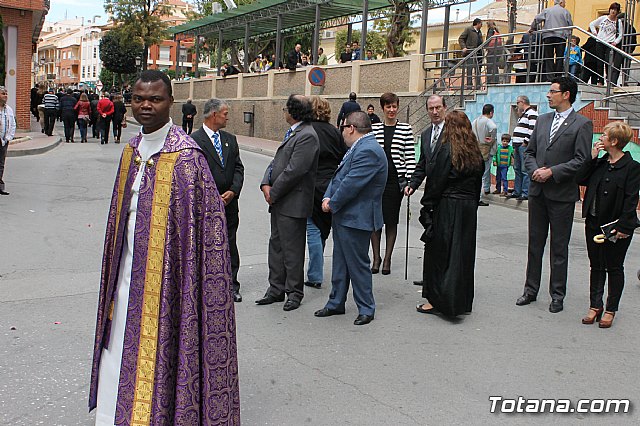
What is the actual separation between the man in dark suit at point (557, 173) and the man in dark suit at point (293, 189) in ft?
6.72

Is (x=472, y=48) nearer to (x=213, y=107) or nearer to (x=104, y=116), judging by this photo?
(x=104, y=116)

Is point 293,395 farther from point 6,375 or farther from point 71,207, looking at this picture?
point 71,207

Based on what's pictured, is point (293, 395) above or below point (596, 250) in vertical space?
below

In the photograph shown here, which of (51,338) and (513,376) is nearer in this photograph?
(513,376)

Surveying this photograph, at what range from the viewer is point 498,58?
1764 cm

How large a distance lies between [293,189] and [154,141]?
113 inches

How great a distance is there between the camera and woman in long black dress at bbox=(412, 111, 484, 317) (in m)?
6.26

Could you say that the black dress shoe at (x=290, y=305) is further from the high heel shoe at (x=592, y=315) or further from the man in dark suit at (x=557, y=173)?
the high heel shoe at (x=592, y=315)

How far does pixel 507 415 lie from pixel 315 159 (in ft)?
9.49

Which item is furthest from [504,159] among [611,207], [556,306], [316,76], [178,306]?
[316,76]

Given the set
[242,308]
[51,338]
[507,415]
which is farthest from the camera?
[242,308]

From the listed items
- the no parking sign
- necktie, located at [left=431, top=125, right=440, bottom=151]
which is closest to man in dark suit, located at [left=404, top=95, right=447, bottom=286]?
necktie, located at [left=431, top=125, right=440, bottom=151]

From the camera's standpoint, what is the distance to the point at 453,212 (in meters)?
6.33

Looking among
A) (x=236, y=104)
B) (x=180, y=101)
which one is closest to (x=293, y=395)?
(x=236, y=104)
